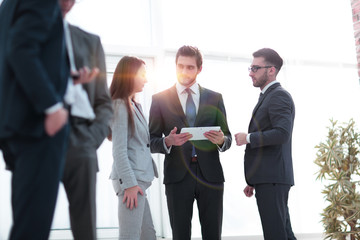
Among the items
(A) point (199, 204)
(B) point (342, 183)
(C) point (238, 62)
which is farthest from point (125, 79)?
(C) point (238, 62)

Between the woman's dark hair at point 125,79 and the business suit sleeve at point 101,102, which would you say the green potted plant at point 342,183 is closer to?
the woman's dark hair at point 125,79

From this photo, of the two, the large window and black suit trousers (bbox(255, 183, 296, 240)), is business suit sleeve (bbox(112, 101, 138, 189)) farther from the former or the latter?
the large window

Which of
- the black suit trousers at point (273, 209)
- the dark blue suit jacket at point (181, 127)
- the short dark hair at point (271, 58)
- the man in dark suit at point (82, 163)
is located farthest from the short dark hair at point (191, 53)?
the man in dark suit at point (82, 163)

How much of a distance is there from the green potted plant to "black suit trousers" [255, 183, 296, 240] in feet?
6.28

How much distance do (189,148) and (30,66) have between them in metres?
1.88

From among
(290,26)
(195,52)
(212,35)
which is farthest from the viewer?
(290,26)

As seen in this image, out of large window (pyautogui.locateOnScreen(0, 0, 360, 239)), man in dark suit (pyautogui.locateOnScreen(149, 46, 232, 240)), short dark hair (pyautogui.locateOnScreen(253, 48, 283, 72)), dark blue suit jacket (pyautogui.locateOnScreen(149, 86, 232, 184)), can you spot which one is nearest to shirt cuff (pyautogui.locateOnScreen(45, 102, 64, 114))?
man in dark suit (pyautogui.locateOnScreen(149, 46, 232, 240))

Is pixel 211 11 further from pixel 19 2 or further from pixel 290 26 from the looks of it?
pixel 19 2

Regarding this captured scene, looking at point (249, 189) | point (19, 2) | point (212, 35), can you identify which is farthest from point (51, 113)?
point (212, 35)

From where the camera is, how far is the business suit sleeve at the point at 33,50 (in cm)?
134

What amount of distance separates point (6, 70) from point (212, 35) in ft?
14.7

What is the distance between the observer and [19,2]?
1.45m

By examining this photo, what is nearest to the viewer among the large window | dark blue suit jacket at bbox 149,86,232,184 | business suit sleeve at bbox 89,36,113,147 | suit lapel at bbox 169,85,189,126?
business suit sleeve at bbox 89,36,113,147

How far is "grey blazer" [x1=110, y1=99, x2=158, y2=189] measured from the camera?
2473 millimetres
